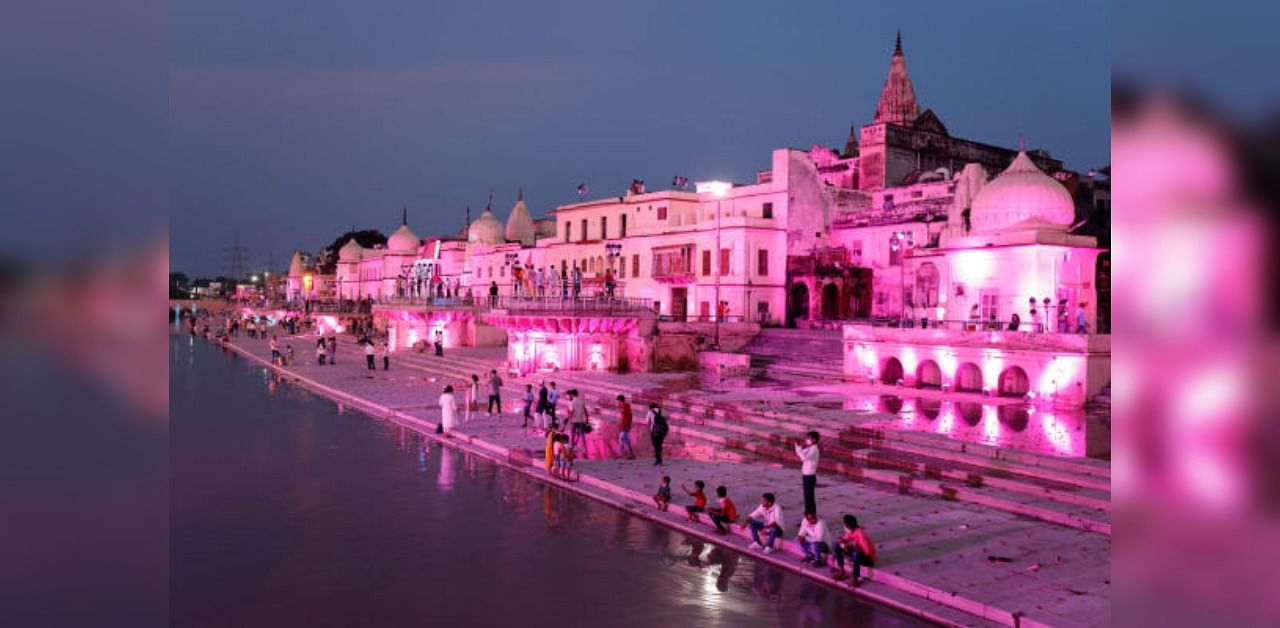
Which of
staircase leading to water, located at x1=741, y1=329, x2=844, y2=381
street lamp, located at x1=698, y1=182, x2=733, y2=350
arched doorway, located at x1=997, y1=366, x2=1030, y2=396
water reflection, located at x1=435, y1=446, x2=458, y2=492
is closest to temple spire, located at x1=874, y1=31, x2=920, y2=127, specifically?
street lamp, located at x1=698, y1=182, x2=733, y2=350

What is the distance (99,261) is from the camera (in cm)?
345

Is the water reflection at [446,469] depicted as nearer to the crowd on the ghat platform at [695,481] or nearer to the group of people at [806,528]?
the crowd on the ghat platform at [695,481]

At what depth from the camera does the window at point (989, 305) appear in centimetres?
2834

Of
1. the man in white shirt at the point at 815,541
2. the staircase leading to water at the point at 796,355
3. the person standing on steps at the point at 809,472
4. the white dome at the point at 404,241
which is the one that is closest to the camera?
the man in white shirt at the point at 815,541

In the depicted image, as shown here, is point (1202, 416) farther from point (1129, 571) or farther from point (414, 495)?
point (414, 495)

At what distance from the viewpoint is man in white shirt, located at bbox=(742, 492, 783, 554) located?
11844mm

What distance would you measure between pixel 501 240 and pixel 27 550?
69336 millimetres

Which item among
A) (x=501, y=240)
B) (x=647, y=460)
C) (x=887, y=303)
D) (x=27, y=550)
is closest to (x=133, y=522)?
(x=27, y=550)

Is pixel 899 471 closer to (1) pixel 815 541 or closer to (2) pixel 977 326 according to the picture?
(1) pixel 815 541

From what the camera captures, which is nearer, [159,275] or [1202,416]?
[1202,416]

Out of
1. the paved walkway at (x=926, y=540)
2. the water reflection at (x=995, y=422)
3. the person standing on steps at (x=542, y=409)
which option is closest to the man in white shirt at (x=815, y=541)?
the paved walkway at (x=926, y=540)

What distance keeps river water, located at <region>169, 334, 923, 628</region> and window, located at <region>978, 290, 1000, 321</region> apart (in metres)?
17.6

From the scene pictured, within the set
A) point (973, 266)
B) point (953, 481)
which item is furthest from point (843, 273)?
point (953, 481)

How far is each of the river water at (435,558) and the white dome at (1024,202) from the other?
782 inches
